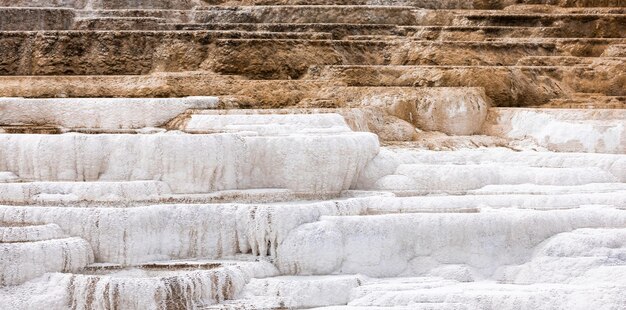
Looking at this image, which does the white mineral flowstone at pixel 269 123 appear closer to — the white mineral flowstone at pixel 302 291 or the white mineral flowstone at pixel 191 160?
the white mineral flowstone at pixel 191 160

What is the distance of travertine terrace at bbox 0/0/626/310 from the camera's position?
42.3 ft

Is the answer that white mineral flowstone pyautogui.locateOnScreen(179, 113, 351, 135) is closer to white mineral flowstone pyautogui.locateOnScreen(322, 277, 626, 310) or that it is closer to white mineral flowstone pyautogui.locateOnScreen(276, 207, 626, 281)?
white mineral flowstone pyautogui.locateOnScreen(276, 207, 626, 281)

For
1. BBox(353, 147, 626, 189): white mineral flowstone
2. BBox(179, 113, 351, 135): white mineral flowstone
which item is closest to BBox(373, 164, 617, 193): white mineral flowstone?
BBox(353, 147, 626, 189): white mineral flowstone

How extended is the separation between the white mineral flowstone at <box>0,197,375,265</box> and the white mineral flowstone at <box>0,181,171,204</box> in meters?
0.63

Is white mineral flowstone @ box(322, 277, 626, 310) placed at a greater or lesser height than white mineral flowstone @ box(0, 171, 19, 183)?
lesser

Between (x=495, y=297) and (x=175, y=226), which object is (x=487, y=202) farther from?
(x=175, y=226)

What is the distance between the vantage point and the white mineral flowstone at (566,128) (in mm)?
16953

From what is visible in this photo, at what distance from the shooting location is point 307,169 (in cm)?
1530

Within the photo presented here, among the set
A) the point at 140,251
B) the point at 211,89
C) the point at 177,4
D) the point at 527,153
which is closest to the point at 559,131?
the point at 527,153

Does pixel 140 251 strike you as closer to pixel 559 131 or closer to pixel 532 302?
pixel 532 302

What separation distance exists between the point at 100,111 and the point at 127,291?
5.14 m

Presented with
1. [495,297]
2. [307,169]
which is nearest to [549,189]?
[307,169]

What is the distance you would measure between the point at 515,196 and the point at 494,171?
42.2 inches

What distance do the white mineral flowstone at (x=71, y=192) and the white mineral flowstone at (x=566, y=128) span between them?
576cm
